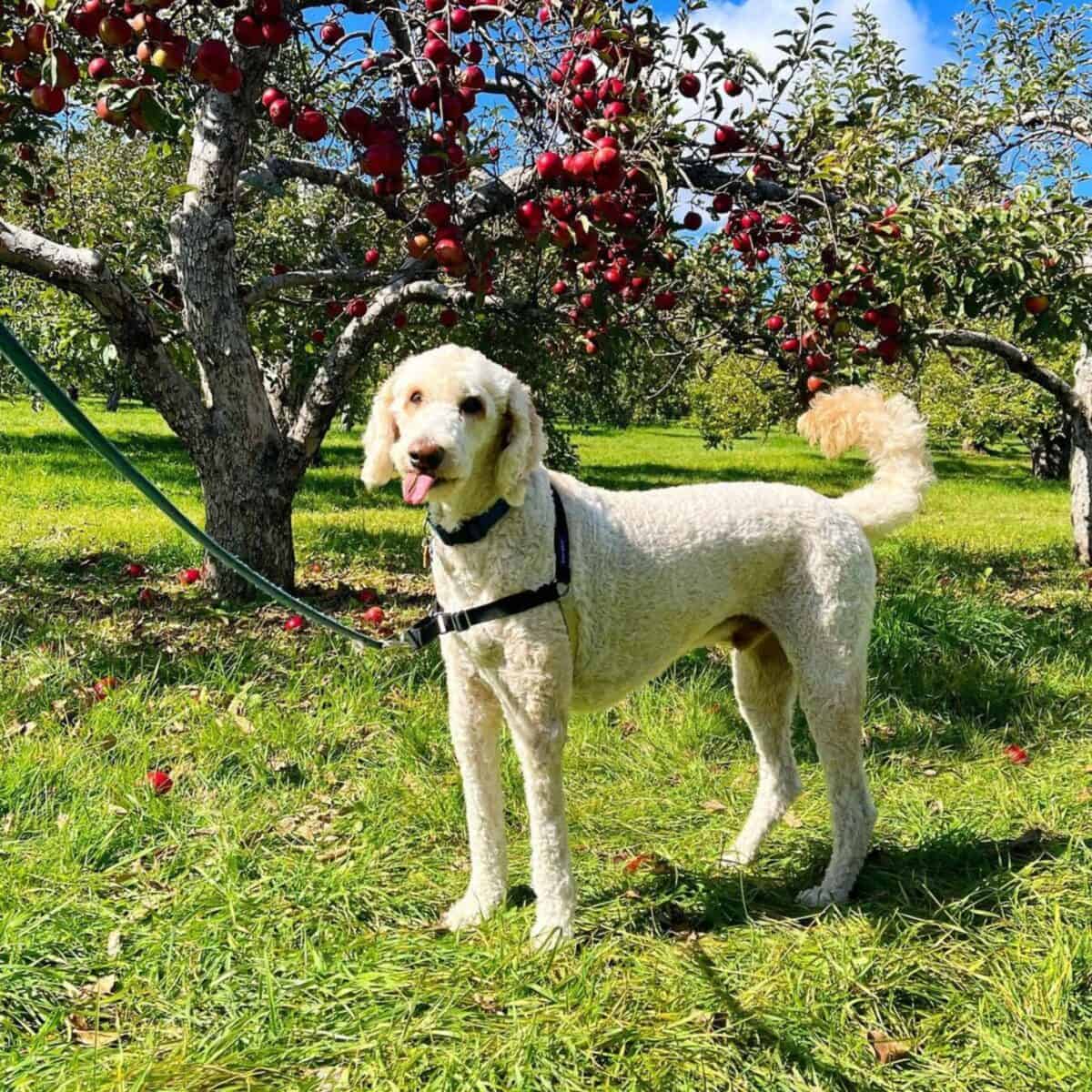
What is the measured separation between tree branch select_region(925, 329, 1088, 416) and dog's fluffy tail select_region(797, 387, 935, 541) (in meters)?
2.54

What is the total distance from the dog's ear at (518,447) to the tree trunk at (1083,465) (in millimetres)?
7597

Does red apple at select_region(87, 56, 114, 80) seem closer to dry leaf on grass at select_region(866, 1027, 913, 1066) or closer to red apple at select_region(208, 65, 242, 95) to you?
red apple at select_region(208, 65, 242, 95)

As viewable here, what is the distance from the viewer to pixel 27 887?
8.71 ft

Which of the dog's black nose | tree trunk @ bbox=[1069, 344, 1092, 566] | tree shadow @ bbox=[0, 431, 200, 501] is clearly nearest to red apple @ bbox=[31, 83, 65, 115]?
the dog's black nose

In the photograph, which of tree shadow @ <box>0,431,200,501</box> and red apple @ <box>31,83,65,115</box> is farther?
tree shadow @ <box>0,431,200,501</box>

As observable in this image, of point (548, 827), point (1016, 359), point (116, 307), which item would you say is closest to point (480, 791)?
point (548, 827)

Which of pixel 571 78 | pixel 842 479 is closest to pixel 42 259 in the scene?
pixel 571 78

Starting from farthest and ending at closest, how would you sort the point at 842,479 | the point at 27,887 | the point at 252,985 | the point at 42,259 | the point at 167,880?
the point at 842,479
the point at 42,259
the point at 167,880
the point at 27,887
the point at 252,985

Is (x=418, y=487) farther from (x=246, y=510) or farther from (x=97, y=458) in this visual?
(x=97, y=458)

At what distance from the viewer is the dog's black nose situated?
220cm

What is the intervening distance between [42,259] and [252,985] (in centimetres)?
400

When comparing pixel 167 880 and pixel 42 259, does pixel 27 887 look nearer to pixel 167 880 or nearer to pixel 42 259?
pixel 167 880

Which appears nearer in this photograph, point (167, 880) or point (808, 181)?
point (167, 880)

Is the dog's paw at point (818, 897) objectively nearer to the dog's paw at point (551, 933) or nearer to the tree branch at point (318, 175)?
the dog's paw at point (551, 933)
